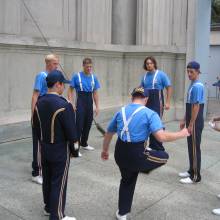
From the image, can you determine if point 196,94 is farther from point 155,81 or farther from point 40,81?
point 40,81

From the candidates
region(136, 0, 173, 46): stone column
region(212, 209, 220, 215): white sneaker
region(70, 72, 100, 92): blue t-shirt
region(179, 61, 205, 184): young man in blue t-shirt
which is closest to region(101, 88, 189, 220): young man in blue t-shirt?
region(212, 209, 220, 215): white sneaker

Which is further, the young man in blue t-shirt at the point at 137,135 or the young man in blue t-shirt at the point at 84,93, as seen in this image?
the young man in blue t-shirt at the point at 84,93

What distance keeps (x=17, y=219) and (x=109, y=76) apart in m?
6.58

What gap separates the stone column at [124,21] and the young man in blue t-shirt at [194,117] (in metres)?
5.72

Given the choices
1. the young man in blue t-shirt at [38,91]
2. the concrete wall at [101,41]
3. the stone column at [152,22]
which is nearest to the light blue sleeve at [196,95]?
the young man in blue t-shirt at [38,91]

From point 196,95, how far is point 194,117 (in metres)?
0.32

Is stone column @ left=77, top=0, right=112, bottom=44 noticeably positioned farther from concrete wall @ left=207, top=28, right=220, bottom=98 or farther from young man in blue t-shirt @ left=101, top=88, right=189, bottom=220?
concrete wall @ left=207, top=28, right=220, bottom=98

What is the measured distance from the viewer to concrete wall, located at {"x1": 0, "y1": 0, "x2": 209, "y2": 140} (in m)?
7.80

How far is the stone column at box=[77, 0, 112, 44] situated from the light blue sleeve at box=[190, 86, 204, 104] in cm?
484

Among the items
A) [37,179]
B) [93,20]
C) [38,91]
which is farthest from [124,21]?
[37,179]

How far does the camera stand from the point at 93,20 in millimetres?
9602

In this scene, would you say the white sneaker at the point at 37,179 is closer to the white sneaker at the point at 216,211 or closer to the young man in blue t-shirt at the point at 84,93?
the young man in blue t-shirt at the point at 84,93

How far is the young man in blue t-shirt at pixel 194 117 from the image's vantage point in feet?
17.2

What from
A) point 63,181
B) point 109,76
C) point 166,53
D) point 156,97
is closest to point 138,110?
point 63,181
